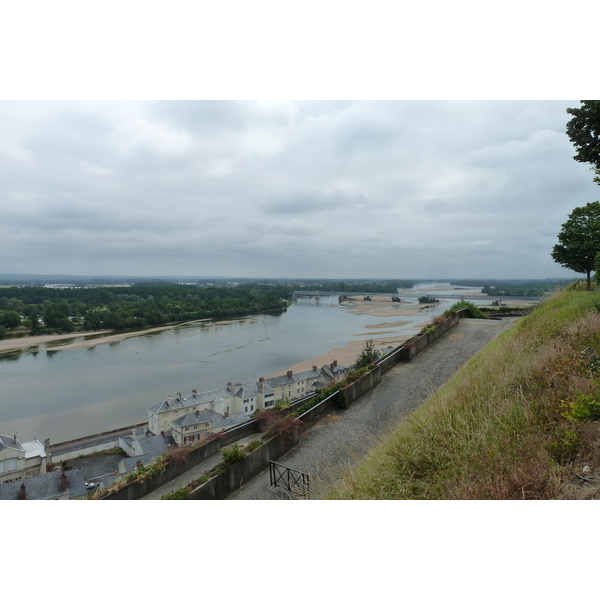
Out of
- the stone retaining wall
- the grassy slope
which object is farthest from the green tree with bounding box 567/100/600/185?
the stone retaining wall

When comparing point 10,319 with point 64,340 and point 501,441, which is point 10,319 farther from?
point 501,441

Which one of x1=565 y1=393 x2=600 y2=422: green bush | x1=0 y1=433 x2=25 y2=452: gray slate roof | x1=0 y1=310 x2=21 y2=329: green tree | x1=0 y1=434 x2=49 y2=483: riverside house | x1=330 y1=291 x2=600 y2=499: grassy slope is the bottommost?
x1=0 y1=434 x2=49 y2=483: riverside house

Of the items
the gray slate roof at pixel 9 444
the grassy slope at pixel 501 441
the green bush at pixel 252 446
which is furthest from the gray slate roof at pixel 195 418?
the grassy slope at pixel 501 441

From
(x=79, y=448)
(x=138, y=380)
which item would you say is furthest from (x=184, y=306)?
(x=79, y=448)

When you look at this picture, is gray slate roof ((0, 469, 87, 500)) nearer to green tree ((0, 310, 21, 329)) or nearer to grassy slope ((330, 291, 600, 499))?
grassy slope ((330, 291, 600, 499))

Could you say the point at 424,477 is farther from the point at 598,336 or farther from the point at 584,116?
the point at 584,116
